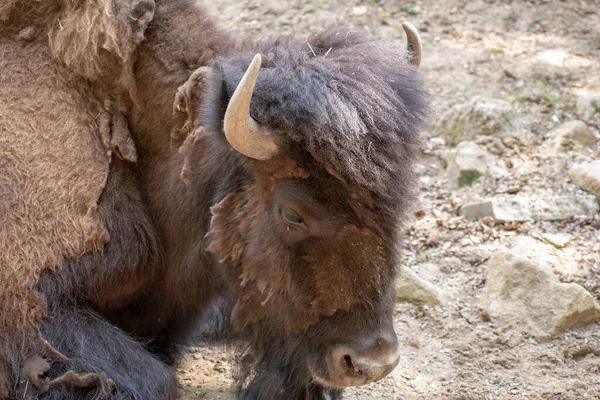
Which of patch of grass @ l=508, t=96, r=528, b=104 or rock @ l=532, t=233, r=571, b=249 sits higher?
rock @ l=532, t=233, r=571, b=249

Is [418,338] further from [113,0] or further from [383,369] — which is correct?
[113,0]

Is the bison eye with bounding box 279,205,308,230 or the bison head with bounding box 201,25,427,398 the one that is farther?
the bison eye with bounding box 279,205,308,230

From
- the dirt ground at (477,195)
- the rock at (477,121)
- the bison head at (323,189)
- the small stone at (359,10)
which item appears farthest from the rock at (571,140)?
the bison head at (323,189)

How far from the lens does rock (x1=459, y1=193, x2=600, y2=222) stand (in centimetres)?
578

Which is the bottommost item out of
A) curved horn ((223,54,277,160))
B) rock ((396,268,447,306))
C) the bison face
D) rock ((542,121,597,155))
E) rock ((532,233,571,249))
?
rock ((542,121,597,155))

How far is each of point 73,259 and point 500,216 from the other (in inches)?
122

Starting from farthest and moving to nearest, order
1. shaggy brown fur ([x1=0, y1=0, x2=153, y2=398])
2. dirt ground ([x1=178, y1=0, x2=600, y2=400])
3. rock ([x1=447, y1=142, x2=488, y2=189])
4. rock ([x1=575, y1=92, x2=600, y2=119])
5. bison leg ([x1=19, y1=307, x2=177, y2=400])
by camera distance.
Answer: rock ([x1=575, y1=92, x2=600, y2=119]) < rock ([x1=447, y1=142, x2=488, y2=189]) < dirt ground ([x1=178, y1=0, x2=600, y2=400]) < shaggy brown fur ([x1=0, y1=0, x2=153, y2=398]) < bison leg ([x1=19, y1=307, x2=177, y2=400])

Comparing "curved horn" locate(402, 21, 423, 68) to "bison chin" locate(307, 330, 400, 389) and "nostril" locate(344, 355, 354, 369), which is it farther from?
"nostril" locate(344, 355, 354, 369)

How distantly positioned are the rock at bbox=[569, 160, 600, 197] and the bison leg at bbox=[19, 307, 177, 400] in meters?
3.35

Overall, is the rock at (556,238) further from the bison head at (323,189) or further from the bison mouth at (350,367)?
the bison mouth at (350,367)

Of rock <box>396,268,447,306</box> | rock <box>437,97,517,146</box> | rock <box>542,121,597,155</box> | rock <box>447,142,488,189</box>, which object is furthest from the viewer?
rock <box>437,97,517,146</box>

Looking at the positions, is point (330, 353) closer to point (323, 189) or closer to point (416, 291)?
point (323, 189)

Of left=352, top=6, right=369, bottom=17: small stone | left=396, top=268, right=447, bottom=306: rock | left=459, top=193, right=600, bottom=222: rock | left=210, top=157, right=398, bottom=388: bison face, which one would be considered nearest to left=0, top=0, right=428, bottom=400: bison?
left=210, top=157, right=398, bottom=388: bison face

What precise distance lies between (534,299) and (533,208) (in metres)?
1.09
